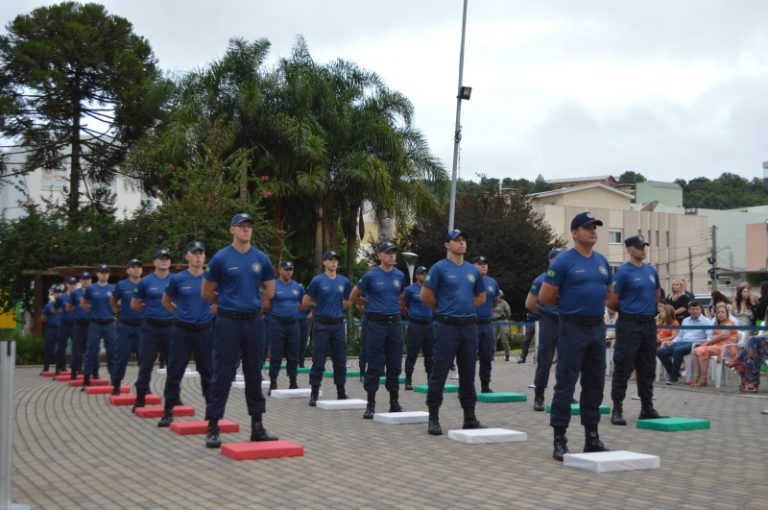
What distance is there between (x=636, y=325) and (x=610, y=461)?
3476 millimetres

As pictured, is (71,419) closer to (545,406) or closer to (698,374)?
(545,406)

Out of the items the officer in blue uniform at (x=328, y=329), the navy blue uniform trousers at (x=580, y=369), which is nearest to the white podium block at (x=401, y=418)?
the officer in blue uniform at (x=328, y=329)

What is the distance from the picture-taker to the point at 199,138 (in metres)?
32.0

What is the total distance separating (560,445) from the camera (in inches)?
346

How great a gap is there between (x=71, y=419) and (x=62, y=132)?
940 inches

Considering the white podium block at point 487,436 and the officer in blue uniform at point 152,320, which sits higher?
the officer in blue uniform at point 152,320

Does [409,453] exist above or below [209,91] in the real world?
below

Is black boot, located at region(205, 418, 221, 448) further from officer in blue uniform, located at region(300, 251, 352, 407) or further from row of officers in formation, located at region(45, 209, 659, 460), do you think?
officer in blue uniform, located at region(300, 251, 352, 407)

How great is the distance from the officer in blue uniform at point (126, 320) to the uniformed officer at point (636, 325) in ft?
24.7

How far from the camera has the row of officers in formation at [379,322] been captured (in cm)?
886

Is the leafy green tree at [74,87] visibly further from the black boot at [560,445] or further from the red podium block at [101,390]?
the black boot at [560,445]

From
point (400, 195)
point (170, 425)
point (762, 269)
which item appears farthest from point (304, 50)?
point (762, 269)

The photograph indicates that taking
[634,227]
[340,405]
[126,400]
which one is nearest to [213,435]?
[340,405]

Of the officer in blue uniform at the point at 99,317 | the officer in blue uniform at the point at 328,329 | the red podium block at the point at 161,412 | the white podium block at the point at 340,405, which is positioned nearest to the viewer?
the red podium block at the point at 161,412
